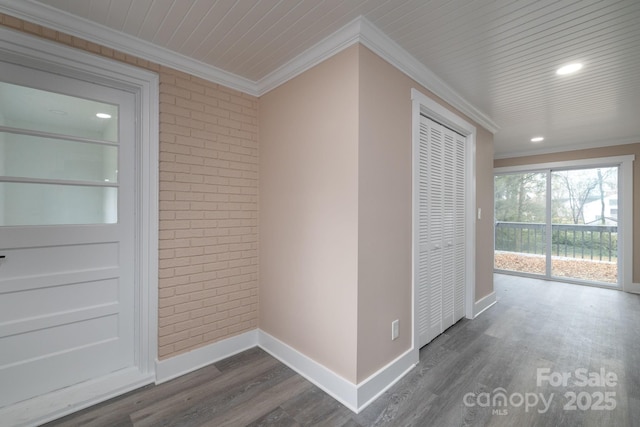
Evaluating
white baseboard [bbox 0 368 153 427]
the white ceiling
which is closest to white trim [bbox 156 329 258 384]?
white baseboard [bbox 0 368 153 427]

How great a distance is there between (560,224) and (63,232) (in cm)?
705

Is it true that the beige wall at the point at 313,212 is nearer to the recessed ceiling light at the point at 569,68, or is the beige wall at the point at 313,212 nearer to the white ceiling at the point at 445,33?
the white ceiling at the point at 445,33

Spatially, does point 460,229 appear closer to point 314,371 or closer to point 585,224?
point 314,371

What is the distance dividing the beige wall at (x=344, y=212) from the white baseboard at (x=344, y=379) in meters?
0.05

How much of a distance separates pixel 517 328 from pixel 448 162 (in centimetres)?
202

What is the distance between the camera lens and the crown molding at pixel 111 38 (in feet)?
5.18

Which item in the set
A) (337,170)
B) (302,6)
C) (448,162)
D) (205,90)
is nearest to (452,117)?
(448,162)

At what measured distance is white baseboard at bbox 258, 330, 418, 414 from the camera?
1.78 metres

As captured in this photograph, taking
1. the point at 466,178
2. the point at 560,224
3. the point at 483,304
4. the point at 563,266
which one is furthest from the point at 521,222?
the point at 466,178

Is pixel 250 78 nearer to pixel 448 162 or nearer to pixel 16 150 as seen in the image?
pixel 16 150

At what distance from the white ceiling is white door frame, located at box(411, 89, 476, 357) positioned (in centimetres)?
29

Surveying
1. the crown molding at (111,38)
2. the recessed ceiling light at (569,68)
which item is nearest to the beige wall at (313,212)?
the crown molding at (111,38)

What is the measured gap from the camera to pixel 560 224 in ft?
16.5

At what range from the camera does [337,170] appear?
190cm
